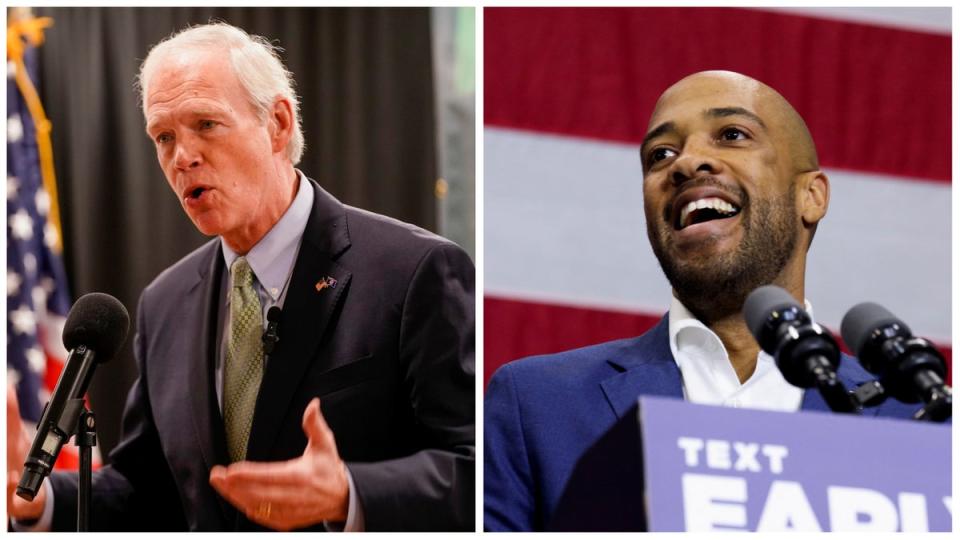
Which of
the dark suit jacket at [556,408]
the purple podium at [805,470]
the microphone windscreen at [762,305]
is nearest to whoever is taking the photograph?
the purple podium at [805,470]

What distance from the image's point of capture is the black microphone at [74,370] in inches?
131

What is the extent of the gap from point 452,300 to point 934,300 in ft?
4.46

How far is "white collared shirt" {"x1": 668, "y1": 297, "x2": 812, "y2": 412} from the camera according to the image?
3.58m

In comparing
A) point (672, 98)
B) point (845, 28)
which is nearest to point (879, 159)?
point (845, 28)

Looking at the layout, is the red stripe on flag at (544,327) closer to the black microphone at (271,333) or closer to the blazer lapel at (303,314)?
the blazer lapel at (303,314)

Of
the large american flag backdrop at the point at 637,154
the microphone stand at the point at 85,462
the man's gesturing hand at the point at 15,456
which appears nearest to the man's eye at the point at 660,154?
the large american flag backdrop at the point at 637,154

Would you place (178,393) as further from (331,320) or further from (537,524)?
(537,524)

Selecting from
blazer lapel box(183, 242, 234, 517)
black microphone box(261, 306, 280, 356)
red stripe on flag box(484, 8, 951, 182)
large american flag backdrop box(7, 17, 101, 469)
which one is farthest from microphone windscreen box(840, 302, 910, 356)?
large american flag backdrop box(7, 17, 101, 469)

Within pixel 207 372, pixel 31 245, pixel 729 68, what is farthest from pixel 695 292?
pixel 31 245

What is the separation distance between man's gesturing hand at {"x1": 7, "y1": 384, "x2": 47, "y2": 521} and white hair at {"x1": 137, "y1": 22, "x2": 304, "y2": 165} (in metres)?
0.86

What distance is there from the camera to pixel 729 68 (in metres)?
4.03

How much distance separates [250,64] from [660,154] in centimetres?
113

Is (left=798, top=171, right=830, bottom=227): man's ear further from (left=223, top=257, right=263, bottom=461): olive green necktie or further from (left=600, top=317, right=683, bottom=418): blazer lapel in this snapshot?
(left=223, top=257, right=263, bottom=461): olive green necktie

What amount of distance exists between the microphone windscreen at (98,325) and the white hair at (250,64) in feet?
1.76
